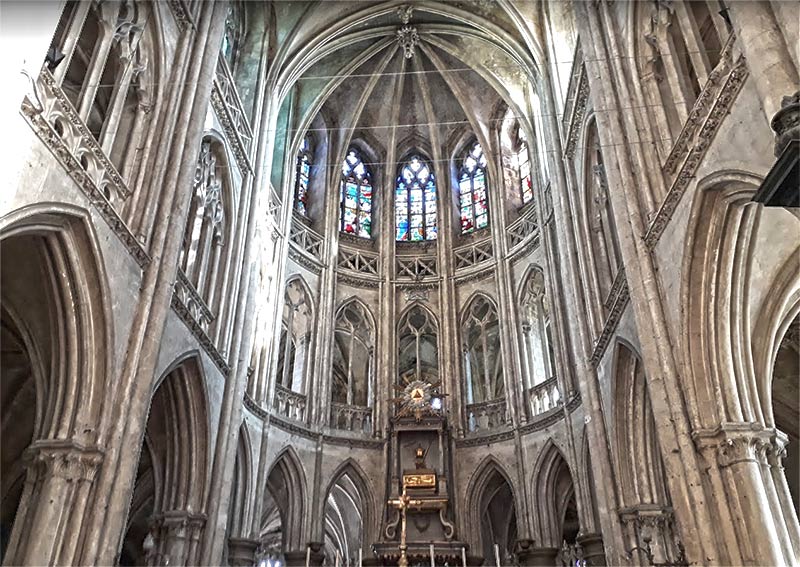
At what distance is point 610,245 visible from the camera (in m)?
14.4

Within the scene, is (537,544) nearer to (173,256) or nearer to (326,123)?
(173,256)

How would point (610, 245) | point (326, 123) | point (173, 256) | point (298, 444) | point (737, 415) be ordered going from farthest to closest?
point (326, 123) < point (298, 444) < point (610, 245) < point (173, 256) < point (737, 415)

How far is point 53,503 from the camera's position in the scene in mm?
8852

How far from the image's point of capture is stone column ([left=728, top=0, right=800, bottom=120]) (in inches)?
253

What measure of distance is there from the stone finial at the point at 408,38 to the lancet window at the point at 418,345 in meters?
8.65

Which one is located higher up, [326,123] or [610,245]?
[326,123]

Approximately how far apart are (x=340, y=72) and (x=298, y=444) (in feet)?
41.4

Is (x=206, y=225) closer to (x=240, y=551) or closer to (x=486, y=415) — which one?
(x=240, y=551)

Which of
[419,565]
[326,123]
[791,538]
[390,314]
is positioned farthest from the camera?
[326,123]

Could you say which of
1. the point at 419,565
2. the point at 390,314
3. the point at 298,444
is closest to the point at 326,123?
the point at 390,314

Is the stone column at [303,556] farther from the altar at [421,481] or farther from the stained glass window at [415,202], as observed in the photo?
the stained glass window at [415,202]

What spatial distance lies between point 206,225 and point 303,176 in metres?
9.90

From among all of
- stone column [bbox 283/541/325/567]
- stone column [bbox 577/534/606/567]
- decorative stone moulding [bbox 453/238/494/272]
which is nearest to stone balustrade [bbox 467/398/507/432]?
stone column [bbox 577/534/606/567]

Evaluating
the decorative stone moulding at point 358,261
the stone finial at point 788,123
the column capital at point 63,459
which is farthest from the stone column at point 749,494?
the decorative stone moulding at point 358,261
